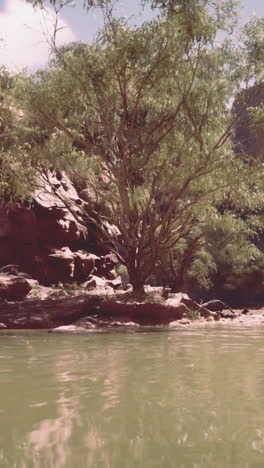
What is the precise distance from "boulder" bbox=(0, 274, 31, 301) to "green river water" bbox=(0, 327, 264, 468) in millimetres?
10999

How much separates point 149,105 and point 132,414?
539 inches

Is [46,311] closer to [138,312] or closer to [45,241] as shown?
[138,312]

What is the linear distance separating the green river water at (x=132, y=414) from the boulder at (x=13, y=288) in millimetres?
10999

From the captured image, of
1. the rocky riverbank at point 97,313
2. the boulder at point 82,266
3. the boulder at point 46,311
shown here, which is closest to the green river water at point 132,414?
the rocky riverbank at point 97,313

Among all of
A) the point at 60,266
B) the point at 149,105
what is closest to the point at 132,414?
the point at 149,105

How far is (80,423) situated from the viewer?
2.48 meters

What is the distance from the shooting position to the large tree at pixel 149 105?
1360cm

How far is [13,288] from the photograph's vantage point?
15961 millimetres

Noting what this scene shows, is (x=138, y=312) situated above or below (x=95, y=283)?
below

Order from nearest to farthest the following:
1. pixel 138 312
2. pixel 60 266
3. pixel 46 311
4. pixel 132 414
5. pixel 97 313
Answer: pixel 132 414
pixel 46 311
pixel 138 312
pixel 97 313
pixel 60 266

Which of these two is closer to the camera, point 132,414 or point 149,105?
point 132,414

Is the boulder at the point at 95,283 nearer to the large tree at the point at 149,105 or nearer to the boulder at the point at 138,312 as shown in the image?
the large tree at the point at 149,105

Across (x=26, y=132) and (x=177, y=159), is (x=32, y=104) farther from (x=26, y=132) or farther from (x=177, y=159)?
(x=177, y=159)

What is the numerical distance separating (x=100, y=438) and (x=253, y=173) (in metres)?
13.0
